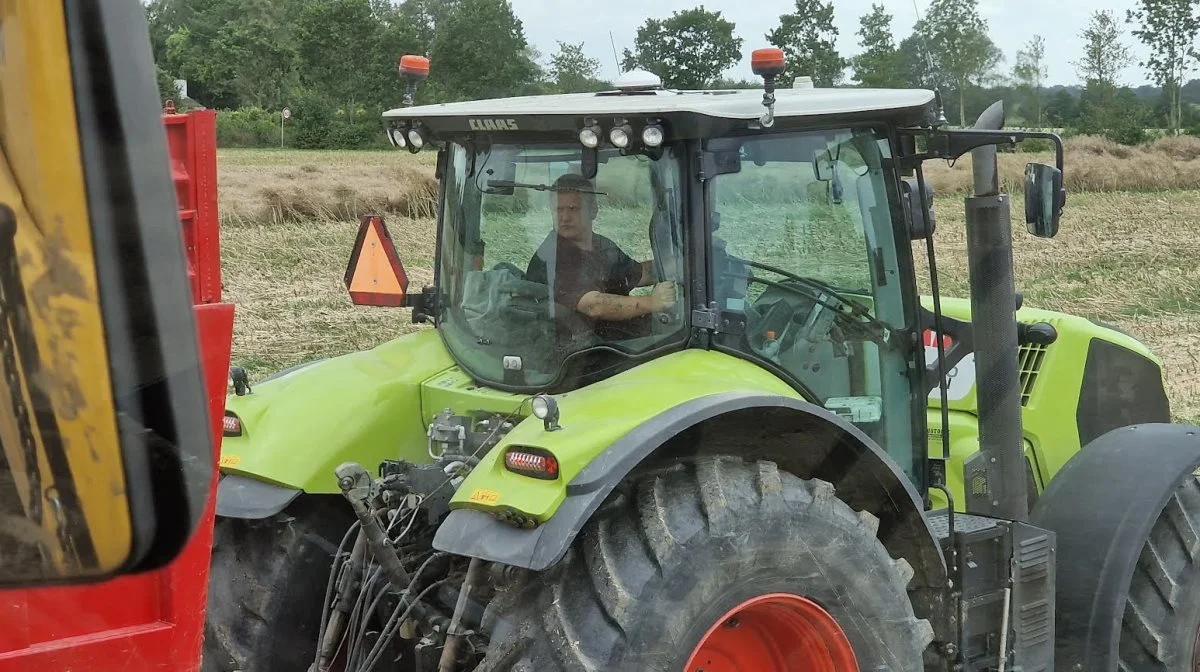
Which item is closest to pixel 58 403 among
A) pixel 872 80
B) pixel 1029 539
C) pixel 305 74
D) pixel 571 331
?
pixel 571 331

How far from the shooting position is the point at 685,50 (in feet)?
26.6

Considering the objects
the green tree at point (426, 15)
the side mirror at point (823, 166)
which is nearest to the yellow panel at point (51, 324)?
the side mirror at point (823, 166)

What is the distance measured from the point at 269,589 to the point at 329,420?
0.52 m

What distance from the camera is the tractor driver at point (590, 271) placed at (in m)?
3.42

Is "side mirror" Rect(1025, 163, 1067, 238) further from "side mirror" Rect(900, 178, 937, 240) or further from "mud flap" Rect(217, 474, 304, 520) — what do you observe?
"mud flap" Rect(217, 474, 304, 520)

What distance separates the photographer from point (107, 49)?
109 centimetres

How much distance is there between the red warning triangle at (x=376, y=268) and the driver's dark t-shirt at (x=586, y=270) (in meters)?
0.61

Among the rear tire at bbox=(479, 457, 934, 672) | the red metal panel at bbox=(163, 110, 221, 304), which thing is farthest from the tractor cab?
the red metal panel at bbox=(163, 110, 221, 304)

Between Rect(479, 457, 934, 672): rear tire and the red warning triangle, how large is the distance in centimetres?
138

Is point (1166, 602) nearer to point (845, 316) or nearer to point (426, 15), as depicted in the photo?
point (845, 316)

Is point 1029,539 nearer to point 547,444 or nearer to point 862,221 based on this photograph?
point 862,221

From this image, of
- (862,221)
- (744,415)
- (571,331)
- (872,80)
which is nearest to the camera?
(744,415)

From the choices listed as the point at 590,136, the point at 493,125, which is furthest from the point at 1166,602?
the point at 493,125

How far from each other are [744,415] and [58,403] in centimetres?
222
